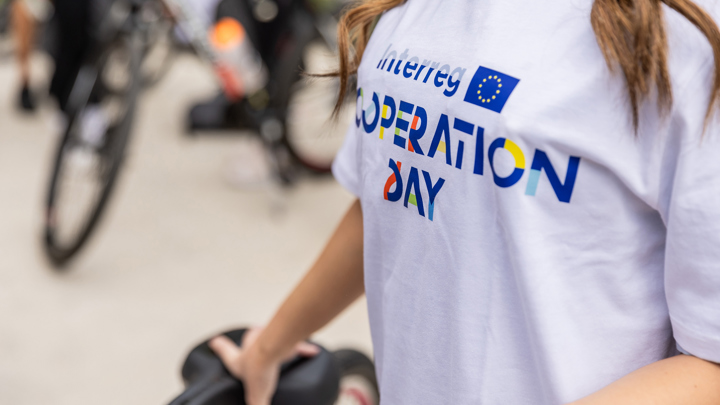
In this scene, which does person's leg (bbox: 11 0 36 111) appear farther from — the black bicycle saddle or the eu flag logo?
the eu flag logo

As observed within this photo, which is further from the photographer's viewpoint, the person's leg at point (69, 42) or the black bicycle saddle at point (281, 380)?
the person's leg at point (69, 42)

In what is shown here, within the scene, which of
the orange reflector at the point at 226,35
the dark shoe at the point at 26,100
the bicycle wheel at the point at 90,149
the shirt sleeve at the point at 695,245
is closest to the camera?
the shirt sleeve at the point at 695,245

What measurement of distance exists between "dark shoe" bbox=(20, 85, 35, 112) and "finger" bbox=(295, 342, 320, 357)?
10.3 feet

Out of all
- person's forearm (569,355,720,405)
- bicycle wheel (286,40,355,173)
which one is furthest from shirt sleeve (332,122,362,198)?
bicycle wheel (286,40,355,173)

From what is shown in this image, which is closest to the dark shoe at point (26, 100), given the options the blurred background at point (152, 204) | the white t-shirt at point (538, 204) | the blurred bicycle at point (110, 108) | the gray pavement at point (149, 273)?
the blurred background at point (152, 204)

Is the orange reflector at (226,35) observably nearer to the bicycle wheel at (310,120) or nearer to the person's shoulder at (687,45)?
the bicycle wheel at (310,120)

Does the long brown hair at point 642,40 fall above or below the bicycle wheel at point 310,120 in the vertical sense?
above

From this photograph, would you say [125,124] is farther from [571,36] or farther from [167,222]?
[571,36]

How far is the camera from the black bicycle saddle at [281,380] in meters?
0.68

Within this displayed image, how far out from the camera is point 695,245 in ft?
1.28

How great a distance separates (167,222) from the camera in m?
2.40

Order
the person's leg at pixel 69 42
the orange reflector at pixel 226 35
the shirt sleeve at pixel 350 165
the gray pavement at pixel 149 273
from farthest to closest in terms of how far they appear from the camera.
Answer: the person's leg at pixel 69 42
the orange reflector at pixel 226 35
the gray pavement at pixel 149 273
the shirt sleeve at pixel 350 165

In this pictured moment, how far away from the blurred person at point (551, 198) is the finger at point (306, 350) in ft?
0.65

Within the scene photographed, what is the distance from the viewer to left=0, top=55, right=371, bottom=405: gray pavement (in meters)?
1.69
